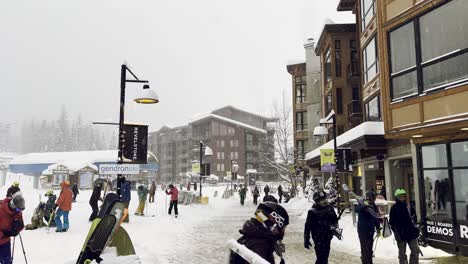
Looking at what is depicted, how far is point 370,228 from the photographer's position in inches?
325

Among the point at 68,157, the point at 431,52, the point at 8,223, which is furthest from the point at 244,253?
the point at 68,157

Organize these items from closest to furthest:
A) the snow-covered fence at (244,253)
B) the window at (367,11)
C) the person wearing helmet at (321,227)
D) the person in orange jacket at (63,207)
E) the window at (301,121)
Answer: the snow-covered fence at (244,253), the person wearing helmet at (321,227), the person in orange jacket at (63,207), the window at (367,11), the window at (301,121)

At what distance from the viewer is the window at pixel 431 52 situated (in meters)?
11.0

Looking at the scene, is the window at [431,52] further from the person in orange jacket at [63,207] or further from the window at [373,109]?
the person in orange jacket at [63,207]

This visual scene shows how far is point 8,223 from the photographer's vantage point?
23.1 ft

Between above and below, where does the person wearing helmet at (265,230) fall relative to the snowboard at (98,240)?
above

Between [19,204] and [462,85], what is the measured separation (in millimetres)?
10877

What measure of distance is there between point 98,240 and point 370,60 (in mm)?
20451

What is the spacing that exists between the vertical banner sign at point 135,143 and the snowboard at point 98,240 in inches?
276

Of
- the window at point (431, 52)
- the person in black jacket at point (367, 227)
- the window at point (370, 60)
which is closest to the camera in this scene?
the person in black jacket at point (367, 227)

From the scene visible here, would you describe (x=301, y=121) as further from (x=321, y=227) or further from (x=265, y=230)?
(x=265, y=230)

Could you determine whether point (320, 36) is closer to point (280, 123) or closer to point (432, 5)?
point (280, 123)

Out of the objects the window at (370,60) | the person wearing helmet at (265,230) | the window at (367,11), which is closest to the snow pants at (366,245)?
the person wearing helmet at (265,230)

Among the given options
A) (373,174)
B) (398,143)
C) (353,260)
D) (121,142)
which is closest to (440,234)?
(353,260)
